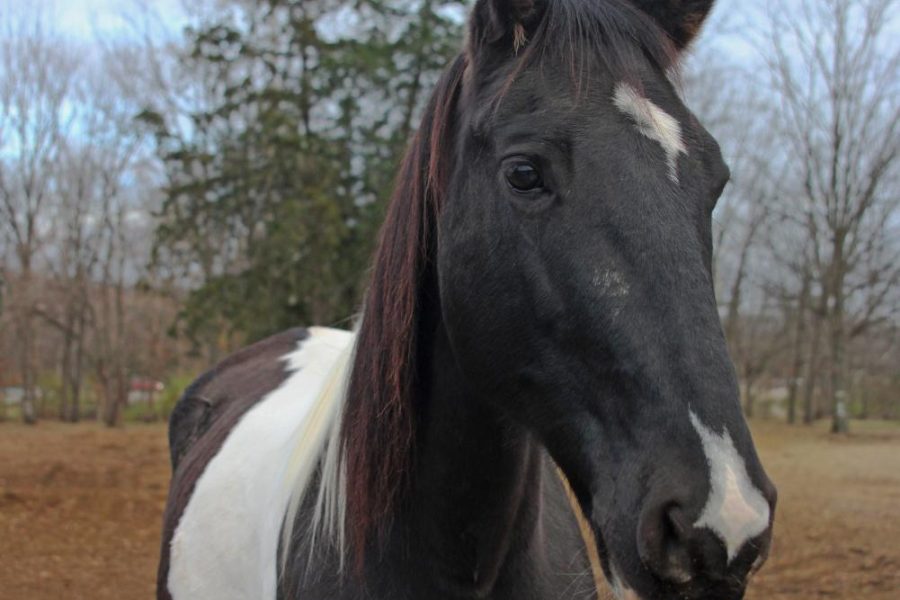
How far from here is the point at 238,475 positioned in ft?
9.16

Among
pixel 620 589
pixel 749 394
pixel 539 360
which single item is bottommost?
pixel 749 394

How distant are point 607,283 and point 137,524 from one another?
26.3 ft

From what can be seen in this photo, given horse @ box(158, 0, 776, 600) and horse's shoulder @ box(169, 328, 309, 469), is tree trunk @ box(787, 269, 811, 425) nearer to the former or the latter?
horse's shoulder @ box(169, 328, 309, 469)

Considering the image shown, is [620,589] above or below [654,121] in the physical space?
below

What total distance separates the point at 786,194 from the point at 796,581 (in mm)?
20418

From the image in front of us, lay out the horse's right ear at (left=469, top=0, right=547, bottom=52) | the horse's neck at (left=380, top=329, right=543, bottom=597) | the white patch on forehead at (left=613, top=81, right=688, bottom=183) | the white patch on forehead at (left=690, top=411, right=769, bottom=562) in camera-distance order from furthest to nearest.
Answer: the horse's neck at (left=380, top=329, right=543, bottom=597)
the horse's right ear at (left=469, top=0, right=547, bottom=52)
the white patch on forehead at (left=613, top=81, right=688, bottom=183)
the white patch on forehead at (left=690, top=411, right=769, bottom=562)

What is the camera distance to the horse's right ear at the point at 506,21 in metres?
1.67

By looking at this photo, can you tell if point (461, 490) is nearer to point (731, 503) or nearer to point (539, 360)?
point (539, 360)

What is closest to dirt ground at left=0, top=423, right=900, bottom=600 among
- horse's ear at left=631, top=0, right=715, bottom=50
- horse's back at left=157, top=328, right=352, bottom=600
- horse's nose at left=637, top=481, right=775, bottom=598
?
horse's back at left=157, top=328, right=352, bottom=600

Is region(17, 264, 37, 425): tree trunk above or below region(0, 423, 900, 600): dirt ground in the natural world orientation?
above

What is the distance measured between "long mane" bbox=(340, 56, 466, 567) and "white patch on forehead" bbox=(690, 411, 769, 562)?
0.84m

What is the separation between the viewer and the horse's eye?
1500 millimetres

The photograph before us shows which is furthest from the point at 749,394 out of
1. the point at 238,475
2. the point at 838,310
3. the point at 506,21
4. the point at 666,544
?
the point at 666,544

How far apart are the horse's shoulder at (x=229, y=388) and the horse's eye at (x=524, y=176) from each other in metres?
2.20
